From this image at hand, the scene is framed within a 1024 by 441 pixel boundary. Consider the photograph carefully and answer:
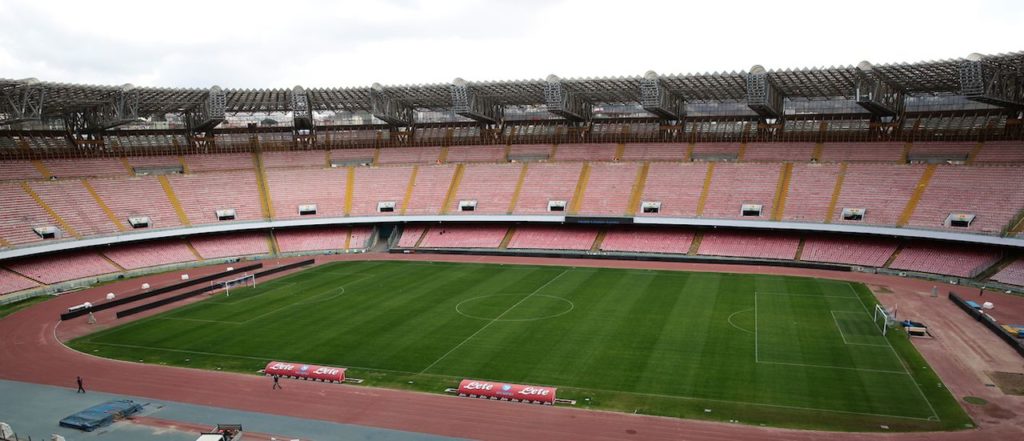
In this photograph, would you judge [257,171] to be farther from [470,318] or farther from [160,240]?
[470,318]

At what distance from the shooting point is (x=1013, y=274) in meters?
38.7

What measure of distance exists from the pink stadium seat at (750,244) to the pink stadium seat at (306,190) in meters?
32.8

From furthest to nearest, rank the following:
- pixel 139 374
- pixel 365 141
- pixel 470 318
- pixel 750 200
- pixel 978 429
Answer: pixel 365 141 → pixel 750 200 → pixel 470 318 → pixel 139 374 → pixel 978 429

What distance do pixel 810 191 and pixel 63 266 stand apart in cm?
5691

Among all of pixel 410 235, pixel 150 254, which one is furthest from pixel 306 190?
pixel 150 254

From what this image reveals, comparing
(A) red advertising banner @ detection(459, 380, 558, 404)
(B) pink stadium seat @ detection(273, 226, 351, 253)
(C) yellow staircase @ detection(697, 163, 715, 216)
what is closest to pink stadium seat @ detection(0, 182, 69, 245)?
(B) pink stadium seat @ detection(273, 226, 351, 253)

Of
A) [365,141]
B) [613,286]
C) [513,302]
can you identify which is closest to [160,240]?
[365,141]

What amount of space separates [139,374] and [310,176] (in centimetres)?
3921

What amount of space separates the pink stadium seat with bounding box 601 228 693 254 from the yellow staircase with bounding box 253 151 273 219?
30.5 meters

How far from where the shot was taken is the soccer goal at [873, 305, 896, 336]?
1147 inches

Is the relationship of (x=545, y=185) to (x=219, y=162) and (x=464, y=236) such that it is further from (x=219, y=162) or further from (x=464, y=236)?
(x=219, y=162)

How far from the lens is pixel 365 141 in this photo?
225ft

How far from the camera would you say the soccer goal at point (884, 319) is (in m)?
29.1

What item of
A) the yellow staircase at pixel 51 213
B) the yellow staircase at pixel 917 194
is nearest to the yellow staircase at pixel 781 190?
the yellow staircase at pixel 917 194
